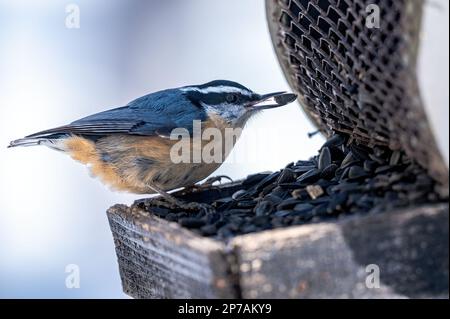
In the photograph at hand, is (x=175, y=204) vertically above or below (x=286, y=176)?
below

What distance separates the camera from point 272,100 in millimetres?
3924

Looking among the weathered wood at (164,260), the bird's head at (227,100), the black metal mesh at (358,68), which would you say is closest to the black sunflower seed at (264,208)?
the weathered wood at (164,260)

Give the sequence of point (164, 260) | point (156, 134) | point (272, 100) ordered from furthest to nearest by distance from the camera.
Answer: point (272, 100) → point (156, 134) → point (164, 260)

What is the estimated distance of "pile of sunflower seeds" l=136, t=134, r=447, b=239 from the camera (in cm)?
269

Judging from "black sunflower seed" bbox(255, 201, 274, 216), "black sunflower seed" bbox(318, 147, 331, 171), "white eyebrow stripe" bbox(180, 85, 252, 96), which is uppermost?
"white eyebrow stripe" bbox(180, 85, 252, 96)

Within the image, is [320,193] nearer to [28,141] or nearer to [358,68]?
[358,68]

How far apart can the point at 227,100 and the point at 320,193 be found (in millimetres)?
1008

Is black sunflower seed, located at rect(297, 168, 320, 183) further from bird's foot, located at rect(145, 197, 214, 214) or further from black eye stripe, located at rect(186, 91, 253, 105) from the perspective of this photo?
black eye stripe, located at rect(186, 91, 253, 105)

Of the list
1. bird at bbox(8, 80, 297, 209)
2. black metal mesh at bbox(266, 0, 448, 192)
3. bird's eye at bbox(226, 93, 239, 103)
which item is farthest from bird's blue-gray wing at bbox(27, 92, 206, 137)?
black metal mesh at bbox(266, 0, 448, 192)

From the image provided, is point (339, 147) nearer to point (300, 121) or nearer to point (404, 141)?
point (404, 141)

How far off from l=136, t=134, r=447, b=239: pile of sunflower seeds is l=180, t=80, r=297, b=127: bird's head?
320mm

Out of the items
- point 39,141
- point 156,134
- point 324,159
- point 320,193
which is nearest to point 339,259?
point 320,193

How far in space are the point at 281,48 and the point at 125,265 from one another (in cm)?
127

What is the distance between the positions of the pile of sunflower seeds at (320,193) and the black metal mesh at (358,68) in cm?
7
